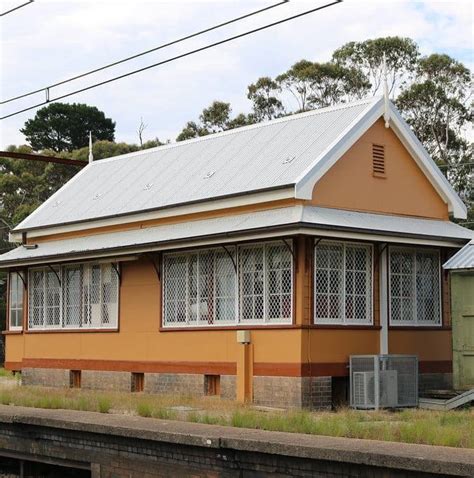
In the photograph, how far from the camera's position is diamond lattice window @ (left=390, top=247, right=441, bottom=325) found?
22312 millimetres

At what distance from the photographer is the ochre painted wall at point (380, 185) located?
851 inches

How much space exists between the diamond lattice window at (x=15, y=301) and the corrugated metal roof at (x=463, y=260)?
12115 mm

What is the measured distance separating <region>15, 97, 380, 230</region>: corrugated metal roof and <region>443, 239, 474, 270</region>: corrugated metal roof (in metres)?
3.35

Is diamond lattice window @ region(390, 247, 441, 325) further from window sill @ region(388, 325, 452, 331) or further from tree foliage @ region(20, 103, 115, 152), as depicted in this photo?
tree foliage @ region(20, 103, 115, 152)

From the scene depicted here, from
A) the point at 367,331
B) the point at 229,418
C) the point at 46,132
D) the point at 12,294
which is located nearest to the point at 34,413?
the point at 229,418

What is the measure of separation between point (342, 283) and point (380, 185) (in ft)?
8.59

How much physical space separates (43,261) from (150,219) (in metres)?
3.48

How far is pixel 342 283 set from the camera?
69.6ft

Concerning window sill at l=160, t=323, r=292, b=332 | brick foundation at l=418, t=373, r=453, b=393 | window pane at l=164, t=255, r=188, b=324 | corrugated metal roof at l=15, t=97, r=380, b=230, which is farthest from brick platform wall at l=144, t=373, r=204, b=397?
brick foundation at l=418, t=373, r=453, b=393

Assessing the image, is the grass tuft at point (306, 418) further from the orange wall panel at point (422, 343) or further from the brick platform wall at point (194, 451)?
the orange wall panel at point (422, 343)

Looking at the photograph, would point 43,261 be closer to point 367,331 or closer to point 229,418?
point 367,331

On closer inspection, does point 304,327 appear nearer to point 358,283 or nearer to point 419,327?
point 358,283

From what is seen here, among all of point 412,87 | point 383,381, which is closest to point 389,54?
point 412,87

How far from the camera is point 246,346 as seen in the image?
2128 centimetres
